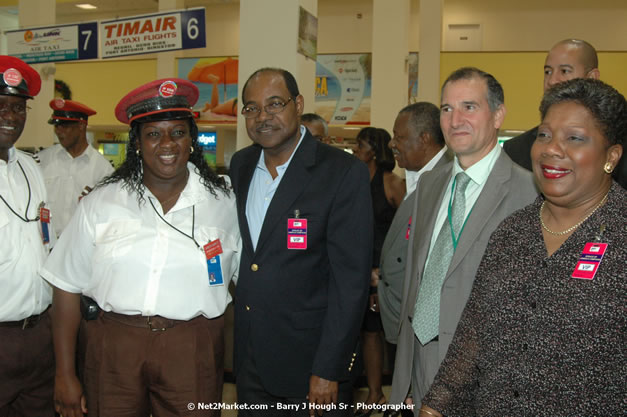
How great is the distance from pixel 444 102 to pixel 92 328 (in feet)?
5.51

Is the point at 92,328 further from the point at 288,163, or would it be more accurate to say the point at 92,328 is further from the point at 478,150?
the point at 478,150

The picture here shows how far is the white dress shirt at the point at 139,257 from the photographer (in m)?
2.13

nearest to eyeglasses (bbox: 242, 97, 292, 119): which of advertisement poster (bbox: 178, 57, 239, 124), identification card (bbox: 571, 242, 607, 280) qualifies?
identification card (bbox: 571, 242, 607, 280)

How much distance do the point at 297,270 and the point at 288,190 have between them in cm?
34

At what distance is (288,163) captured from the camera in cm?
243

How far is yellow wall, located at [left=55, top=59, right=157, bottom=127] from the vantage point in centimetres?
1244

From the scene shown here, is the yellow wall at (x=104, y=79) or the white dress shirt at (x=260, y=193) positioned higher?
the yellow wall at (x=104, y=79)

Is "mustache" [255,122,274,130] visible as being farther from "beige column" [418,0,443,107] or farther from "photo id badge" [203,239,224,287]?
"beige column" [418,0,443,107]

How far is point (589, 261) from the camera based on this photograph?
4.94 feet

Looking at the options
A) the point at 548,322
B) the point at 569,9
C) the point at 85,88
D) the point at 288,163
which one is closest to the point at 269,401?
the point at 288,163

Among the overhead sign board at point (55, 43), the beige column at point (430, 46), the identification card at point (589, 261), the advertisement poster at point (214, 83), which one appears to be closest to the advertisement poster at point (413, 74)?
the beige column at point (430, 46)

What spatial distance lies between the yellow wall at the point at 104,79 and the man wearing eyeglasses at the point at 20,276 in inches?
406

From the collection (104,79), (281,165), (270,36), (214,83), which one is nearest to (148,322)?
(281,165)

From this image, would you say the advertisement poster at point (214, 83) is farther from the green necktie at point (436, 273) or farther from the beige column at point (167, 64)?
the green necktie at point (436, 273)
